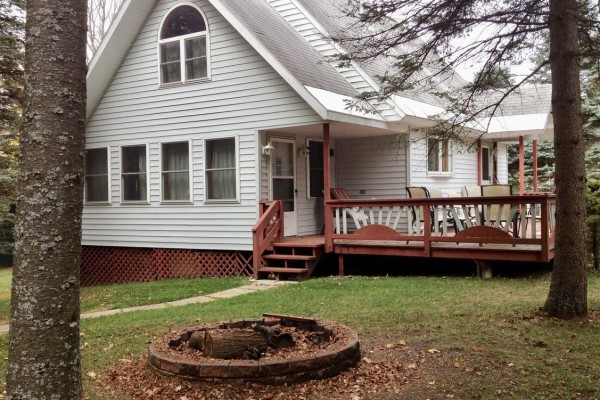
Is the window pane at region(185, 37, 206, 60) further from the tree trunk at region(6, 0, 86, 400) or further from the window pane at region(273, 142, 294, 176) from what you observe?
the tree trunk at region(6, 0, 86, 400)

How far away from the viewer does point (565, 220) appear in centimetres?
634

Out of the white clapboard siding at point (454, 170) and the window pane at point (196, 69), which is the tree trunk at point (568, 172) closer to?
the white clapboard siding at point (454, 170)

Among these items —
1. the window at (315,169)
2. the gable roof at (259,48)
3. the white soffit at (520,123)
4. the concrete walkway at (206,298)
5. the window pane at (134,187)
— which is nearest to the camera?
the concrete walkway at (206,298)

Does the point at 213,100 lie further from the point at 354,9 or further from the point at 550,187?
the point at 550,187

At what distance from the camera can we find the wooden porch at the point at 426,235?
9312 mm

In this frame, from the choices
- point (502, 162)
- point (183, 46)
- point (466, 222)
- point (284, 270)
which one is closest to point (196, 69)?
point (183, 46)

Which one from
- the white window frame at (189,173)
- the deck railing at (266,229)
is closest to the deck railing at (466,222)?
the deck railing at (266,229)

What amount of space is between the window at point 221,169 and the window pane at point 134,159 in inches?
78.0

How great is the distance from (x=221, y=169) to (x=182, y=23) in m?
3.37

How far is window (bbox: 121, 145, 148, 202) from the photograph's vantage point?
1359cm

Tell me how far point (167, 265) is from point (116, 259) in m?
1.78

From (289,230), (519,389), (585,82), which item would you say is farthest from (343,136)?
(585,82)

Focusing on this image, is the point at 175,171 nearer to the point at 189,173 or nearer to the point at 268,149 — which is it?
the point at 189,173

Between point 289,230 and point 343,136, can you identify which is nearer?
point 289,230
